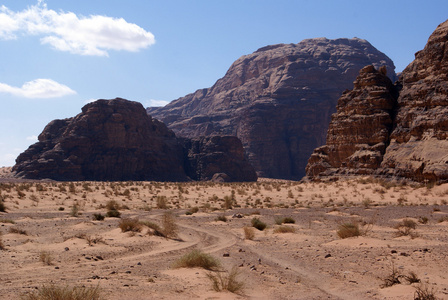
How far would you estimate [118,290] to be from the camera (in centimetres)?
698

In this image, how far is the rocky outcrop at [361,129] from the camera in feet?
149

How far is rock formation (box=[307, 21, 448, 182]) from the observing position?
37.7m

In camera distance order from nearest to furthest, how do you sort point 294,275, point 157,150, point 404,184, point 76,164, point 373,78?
point 294,275 < point 404,184 < point 373,78 < point 76,164 < point 157,150

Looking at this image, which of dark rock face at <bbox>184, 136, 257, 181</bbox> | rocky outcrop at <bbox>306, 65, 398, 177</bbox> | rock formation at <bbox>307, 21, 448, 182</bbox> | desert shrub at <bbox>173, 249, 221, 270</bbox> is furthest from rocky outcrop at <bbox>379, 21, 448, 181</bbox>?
dark rock face at <bbox>184, 136, 257, 181</bbox>

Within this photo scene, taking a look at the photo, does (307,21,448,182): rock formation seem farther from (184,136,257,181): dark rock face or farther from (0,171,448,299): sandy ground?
(184,136,257,181): dark rock face

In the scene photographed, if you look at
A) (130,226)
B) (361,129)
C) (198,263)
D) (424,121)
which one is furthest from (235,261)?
(361,129)

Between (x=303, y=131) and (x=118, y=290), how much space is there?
130284 mm

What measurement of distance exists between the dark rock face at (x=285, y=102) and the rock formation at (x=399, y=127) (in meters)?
76.6

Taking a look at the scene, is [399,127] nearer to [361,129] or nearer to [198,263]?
[361,129]

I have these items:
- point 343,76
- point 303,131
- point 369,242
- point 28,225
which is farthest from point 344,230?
point 343,76

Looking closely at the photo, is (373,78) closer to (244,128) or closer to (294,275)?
(294,275)

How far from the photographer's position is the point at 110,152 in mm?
90562

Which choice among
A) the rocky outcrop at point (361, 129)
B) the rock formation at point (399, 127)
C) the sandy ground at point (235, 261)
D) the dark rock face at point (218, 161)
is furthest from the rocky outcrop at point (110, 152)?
the sandy ground at point (235, 261)

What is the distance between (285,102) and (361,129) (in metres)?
93.4
